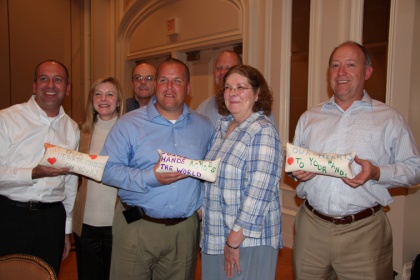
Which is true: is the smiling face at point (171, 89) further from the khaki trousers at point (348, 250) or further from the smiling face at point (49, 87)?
the khaki trousers at point (348, 250)

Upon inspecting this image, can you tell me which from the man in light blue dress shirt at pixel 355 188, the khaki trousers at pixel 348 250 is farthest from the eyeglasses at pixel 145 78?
the khaki trousers at pixel 348 250

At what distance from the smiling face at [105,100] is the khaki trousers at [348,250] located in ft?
4.85

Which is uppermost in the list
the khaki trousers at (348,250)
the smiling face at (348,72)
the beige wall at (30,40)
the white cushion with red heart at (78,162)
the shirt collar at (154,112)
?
the beige wall at (30,40)

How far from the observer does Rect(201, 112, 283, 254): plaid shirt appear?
1703mm

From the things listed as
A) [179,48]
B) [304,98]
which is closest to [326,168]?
[304,98]

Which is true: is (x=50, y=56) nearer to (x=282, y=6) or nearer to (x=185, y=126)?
(x=282, y=6)

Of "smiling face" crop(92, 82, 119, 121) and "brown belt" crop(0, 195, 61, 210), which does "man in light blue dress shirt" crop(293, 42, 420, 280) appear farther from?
"brown belt" crop(0, 195, 61, 210)

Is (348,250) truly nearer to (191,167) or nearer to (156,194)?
(191,167)

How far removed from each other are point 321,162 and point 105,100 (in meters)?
1.48

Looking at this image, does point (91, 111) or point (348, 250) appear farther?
point (91, 111)

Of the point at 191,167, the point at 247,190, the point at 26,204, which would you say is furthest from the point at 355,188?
the point at 26,204

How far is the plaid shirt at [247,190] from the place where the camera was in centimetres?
170

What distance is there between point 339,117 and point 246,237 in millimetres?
872

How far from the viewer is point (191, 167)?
168 centimetres
